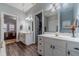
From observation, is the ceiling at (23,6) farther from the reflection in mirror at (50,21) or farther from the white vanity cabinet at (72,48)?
the white vanity cabinet at (72,48)

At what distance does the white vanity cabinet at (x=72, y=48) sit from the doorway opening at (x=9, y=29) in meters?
1.03

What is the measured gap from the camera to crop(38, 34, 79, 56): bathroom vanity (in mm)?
1363

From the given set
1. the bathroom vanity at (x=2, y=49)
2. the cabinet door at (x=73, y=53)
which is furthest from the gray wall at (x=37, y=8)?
the cabinet door at (x=73, y=53)

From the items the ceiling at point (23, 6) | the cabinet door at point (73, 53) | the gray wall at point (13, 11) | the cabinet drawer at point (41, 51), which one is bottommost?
the cabinet drawer at point (41, 51)

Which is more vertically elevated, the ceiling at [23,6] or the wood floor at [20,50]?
the ceiling at [23,6]

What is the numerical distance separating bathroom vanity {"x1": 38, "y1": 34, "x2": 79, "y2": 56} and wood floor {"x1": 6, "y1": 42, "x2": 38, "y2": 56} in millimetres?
140

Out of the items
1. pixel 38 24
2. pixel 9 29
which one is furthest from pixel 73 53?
pixel 9 29

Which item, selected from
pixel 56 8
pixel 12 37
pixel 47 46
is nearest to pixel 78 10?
pixel 56 8

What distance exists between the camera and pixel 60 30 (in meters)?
1.64

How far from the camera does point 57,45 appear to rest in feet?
5.10

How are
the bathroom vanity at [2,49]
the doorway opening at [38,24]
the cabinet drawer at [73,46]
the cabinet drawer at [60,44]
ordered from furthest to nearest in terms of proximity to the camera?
1. the doorway opening at [38,24]
2. the bathroom vanity at [2,49]
3. the cabinet drawer at [60,44]
4. the cabinet drawer at [73,46]

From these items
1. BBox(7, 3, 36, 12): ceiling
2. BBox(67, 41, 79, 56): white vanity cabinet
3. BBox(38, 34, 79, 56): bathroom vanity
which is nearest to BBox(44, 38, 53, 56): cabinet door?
BBox(38, 34, 79, 56): bathroom vanity

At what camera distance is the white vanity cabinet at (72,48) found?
4.41ft

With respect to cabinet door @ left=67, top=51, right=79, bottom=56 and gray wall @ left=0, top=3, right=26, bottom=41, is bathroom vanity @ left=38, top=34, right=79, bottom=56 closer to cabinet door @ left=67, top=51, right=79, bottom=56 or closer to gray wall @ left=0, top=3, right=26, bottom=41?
cabinet door @ left=67, top=51, right=79, bottom=56
